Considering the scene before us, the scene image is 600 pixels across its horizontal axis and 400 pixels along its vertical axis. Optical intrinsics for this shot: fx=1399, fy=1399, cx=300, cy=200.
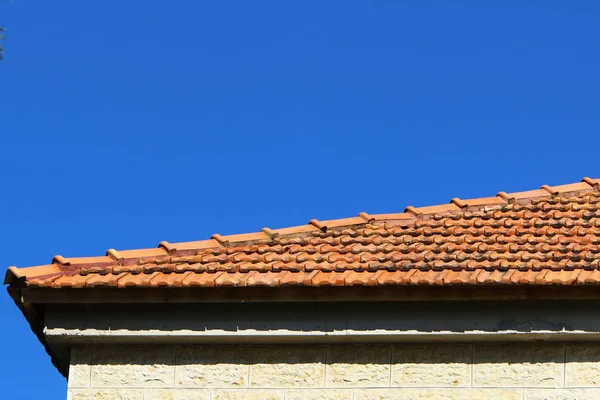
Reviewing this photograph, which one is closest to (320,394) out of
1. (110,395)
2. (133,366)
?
(133,366)

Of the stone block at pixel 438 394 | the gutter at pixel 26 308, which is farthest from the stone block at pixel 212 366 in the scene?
the gutter at pixel 26 308

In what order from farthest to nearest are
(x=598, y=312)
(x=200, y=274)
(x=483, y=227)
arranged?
1. (x=483, y=227)
2. (x=200, y=274)
3. (x=598, y=312)

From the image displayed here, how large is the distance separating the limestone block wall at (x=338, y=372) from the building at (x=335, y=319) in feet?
0.04

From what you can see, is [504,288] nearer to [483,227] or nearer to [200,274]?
[483,227]

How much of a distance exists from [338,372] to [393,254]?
1.07 metres

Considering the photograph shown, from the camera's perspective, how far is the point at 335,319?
11.1m

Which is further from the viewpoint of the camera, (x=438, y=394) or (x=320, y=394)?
(x=320, y=394)

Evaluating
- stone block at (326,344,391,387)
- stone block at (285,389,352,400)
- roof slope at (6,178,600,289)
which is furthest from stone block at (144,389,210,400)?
stone block at (326,344,391,387)

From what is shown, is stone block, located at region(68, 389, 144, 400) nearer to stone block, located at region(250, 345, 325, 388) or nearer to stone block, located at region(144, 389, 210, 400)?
stone block, located at region(144, 389, 210, 400)

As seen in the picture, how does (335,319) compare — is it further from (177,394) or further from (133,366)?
(133,366)

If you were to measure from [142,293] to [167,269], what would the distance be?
332 mm

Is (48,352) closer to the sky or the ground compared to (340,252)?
closer to the ground

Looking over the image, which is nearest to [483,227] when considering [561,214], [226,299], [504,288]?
[561,214]

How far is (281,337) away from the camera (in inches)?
436
